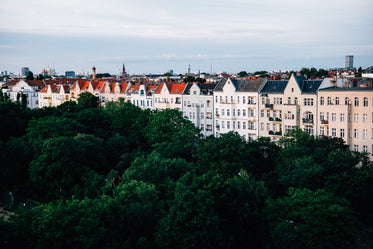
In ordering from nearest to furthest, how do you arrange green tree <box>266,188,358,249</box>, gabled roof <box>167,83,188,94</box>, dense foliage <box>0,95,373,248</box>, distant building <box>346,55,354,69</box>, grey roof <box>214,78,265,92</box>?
1. dense foliage <box>0,95,373,248</box>
2. green tree <box>266,188,358,249</box>
3. grey roof <box>214,78,265,92</box>
4. gabled roof <box>167,83,188,94</box>
5. distant building <box>346,55,354,69</box>

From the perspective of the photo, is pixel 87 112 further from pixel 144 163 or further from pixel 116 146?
pixel 144 163

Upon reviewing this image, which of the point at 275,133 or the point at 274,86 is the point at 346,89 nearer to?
the point at 274,86

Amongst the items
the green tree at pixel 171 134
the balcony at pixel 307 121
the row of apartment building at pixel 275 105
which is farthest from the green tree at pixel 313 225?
the balcony at pixel 307 121

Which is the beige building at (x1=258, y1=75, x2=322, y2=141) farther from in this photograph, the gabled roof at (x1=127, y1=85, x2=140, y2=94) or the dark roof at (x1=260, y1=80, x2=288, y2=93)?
the gabled roof at (x1=127, y1=85, x2=140, y2=94)

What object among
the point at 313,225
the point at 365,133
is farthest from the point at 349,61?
the point at 313,225

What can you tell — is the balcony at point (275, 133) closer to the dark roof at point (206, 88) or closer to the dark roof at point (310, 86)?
the dark roof at point (310, 86)

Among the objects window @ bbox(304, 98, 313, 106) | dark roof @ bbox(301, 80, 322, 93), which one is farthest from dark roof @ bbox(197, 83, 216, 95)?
window @ bbox(304, 98, 313, 106)

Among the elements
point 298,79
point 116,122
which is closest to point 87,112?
point 116,122
